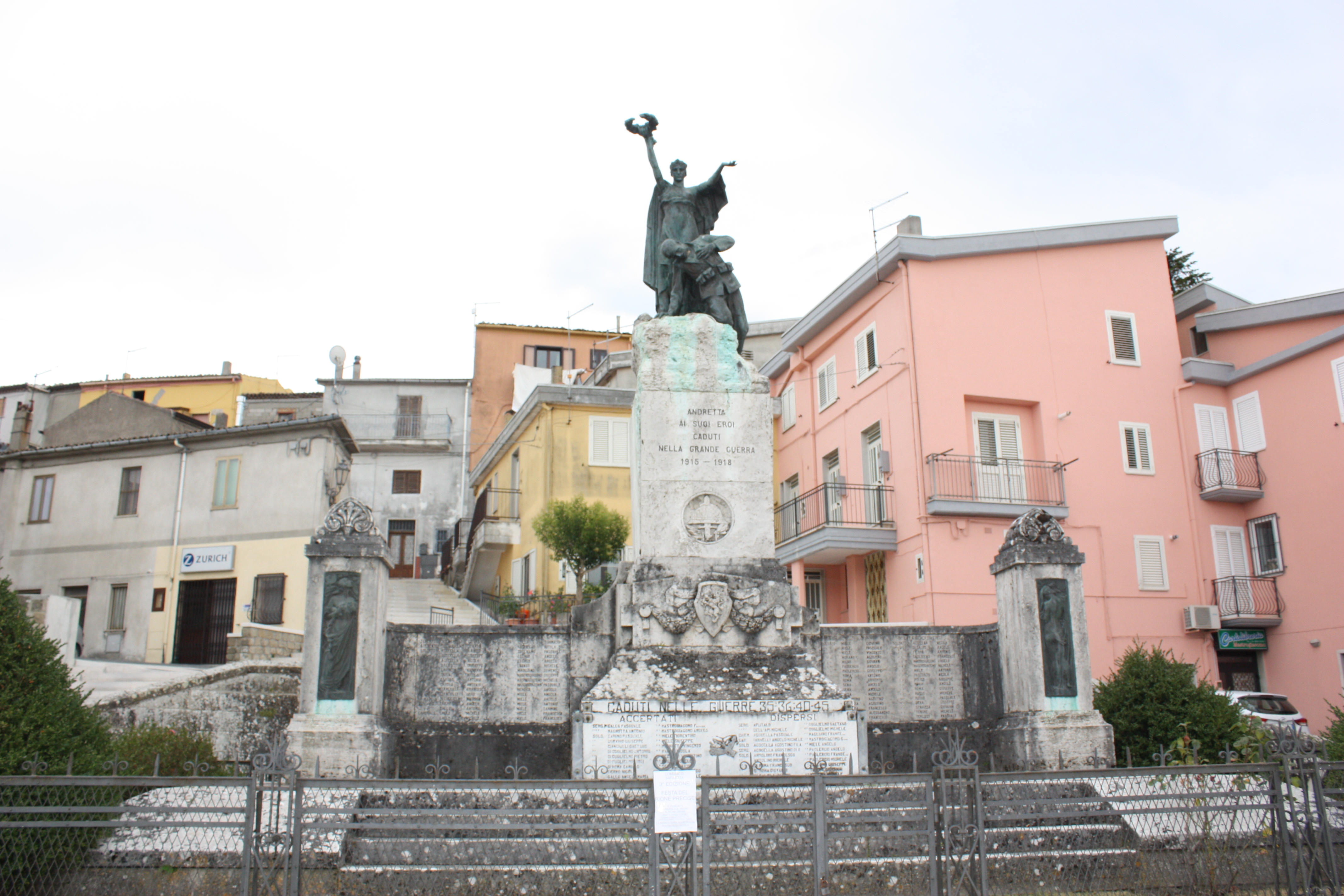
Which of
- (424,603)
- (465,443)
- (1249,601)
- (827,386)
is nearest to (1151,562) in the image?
(1249,601)

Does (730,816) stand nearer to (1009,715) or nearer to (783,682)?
(783,682)

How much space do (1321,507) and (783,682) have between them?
16814 millimetres

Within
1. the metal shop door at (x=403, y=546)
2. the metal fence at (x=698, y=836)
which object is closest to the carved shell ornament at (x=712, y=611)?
the metal fence at (x=698, y=836)

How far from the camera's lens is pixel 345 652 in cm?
1048

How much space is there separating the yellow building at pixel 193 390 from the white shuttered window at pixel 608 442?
62.1ft

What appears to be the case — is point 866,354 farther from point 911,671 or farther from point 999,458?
point 911,671

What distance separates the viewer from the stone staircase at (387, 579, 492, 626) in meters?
27.9

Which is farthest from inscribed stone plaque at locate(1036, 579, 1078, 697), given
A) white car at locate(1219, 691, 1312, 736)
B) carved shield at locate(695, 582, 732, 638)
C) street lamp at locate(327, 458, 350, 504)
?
street lamp at locate(327, 458, 350, 504)

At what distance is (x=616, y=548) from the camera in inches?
1000

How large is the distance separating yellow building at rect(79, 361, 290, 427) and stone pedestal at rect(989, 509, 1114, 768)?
121 ft

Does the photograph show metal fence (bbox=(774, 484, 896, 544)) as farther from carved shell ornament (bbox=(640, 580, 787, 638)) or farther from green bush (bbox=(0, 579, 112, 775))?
green bush (bbox=(0, 579, 112, 775))

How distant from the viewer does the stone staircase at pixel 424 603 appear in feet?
91.5

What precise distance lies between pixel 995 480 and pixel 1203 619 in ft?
16.9

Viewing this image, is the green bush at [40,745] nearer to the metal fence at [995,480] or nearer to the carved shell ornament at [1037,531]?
the carved shell ornament at [1037,531]
